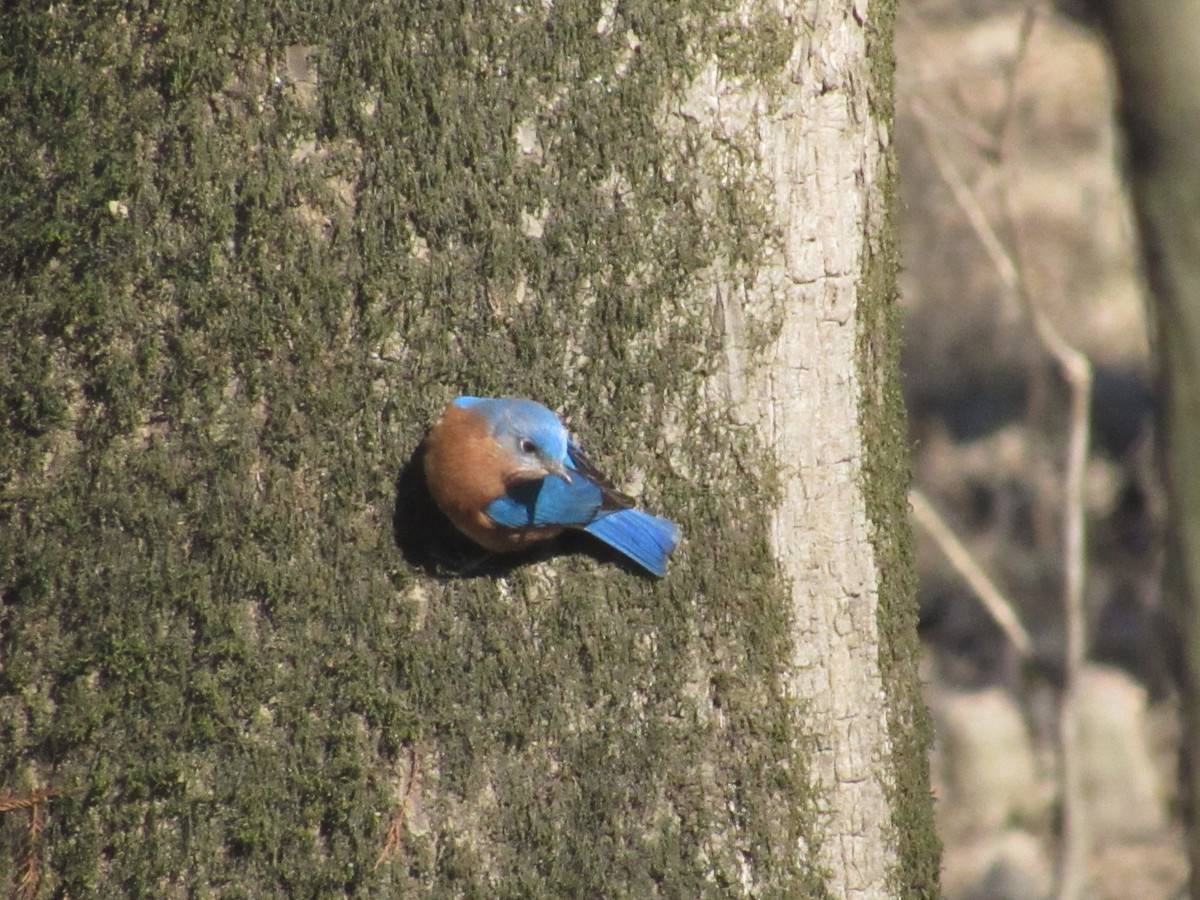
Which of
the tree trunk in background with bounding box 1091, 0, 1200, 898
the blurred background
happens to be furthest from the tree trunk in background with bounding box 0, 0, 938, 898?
the blurred background

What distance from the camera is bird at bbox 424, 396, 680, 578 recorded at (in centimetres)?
188

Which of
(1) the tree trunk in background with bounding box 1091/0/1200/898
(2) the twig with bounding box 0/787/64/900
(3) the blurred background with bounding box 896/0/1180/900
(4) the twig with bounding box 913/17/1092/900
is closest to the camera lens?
(2) the twig with bounding box 0/787/64/900

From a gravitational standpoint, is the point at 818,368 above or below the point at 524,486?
above

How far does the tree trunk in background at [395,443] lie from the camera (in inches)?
70.2

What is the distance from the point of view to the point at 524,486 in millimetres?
2119

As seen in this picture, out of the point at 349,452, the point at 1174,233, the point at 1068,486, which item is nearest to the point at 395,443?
the point at 349,452

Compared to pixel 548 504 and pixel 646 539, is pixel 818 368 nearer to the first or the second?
pixel 646 539

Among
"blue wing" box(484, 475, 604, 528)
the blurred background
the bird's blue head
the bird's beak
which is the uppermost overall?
the bird's blue head

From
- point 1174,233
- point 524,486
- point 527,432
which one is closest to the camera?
point 527,432

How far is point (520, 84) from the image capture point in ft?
6.09

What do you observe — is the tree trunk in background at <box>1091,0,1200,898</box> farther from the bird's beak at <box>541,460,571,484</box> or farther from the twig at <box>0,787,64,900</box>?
the twig at <box>0,787,64,900</box>

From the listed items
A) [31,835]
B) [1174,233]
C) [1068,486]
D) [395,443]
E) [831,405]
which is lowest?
[1068,486]

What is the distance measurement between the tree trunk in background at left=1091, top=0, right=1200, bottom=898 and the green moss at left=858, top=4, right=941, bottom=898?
1789 mm

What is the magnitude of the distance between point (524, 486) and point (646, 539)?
1.00 feet
